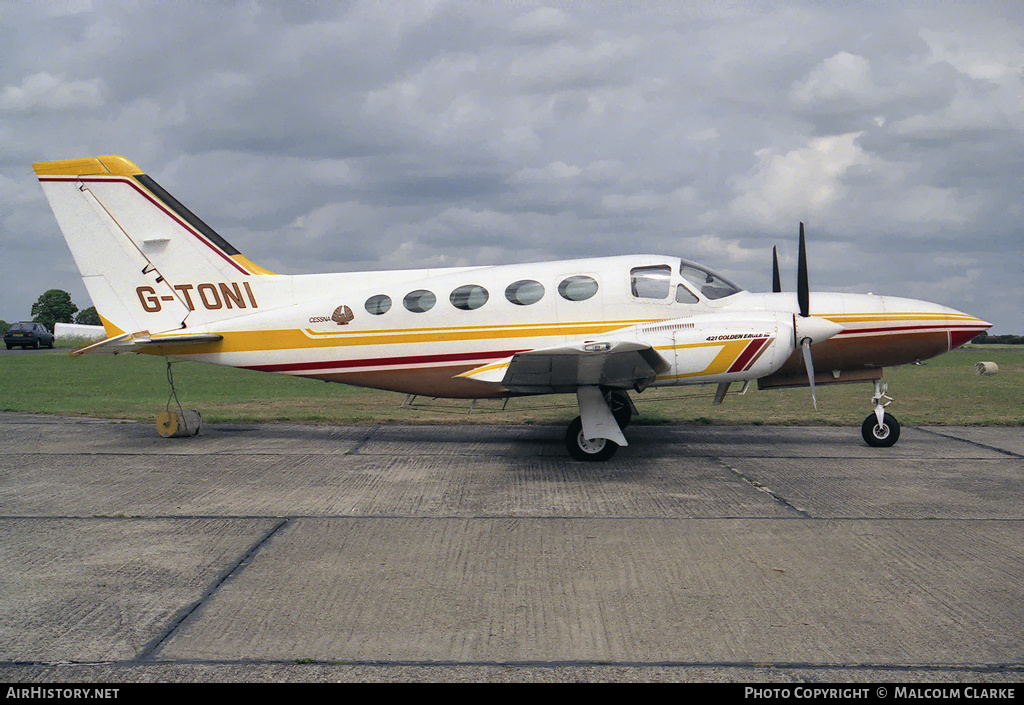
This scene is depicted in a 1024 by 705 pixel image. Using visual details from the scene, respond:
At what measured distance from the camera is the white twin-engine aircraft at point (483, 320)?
10.1 m

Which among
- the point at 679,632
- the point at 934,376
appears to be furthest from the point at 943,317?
the point at 934,376

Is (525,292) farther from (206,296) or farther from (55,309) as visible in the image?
(55,309)

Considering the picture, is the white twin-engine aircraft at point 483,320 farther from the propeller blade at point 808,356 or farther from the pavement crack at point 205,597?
the pavement crack at point 205,597

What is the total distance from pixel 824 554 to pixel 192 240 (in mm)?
10879

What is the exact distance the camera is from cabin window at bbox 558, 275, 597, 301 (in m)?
11.0

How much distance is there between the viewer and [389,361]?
38.2ft

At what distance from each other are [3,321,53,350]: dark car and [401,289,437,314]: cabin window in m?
50.6

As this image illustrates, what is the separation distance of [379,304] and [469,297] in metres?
1.46

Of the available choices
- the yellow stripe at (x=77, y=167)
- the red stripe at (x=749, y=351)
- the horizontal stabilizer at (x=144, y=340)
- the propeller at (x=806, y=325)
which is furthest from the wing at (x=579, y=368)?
the yellow stripe at (x=77, y=167)

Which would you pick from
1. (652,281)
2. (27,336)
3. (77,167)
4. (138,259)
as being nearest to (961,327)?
(652,281)

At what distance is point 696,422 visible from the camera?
14422 millimetres

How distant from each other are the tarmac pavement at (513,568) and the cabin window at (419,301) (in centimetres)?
239

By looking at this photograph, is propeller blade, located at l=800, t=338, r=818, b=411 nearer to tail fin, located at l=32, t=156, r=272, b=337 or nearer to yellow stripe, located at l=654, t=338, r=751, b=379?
yellow stripe, located at l=654, t=338, r=751, b=379
